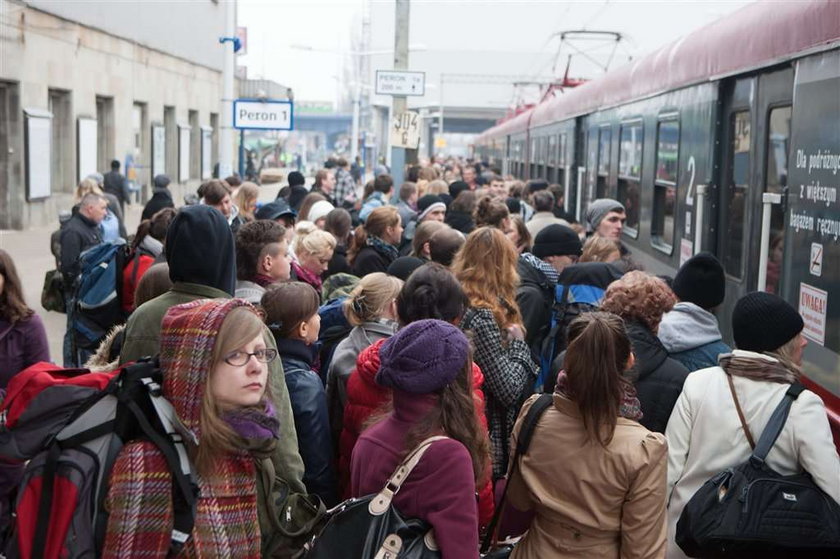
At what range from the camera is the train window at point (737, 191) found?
22.6ft

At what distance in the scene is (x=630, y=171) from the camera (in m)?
11.3

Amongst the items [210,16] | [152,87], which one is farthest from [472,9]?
[152,87]

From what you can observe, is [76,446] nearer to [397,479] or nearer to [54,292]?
[397,479]

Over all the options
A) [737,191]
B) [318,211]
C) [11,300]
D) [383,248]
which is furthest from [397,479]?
[318,211]

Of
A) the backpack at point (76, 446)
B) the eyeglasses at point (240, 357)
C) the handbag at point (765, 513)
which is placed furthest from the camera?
the handbag at point (765, 513)

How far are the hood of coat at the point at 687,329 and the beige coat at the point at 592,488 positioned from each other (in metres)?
1.23

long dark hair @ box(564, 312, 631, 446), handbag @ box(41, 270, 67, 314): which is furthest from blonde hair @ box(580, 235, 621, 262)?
handbag @ box(41, 270, 67, 314)

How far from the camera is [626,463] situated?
3.36 m

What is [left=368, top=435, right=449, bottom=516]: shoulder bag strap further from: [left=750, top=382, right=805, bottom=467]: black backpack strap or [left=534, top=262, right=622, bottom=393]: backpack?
[left=534, top=262, right=622, bottom=393]: backpack

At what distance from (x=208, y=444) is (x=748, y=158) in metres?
4.83

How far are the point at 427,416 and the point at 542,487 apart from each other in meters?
0.50

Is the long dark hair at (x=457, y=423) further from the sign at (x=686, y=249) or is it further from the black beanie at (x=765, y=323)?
the sign at (x=686, y=249)

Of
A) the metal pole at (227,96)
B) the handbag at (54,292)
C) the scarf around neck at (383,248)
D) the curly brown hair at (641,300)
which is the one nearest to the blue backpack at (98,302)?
the handbag at (54,292)

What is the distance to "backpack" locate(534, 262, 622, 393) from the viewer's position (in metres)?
5.90
